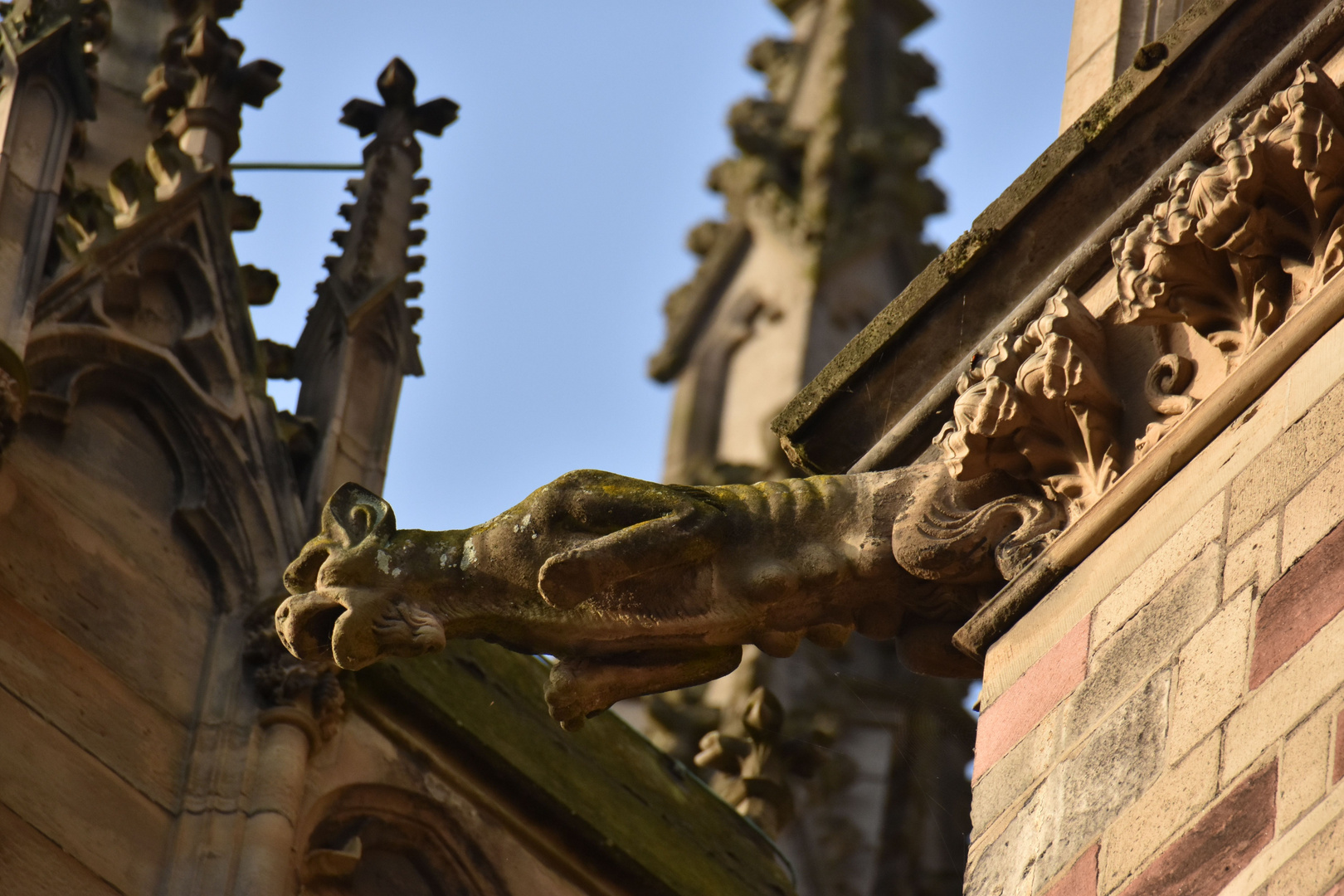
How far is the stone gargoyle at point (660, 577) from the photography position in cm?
527

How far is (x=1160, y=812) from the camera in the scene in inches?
170

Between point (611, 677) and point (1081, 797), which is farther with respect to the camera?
point (611, 677)

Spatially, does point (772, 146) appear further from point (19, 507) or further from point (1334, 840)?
point (1334, 840)

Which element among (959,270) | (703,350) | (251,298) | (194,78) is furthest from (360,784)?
(703,350)

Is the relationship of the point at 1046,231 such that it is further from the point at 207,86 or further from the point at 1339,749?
the point at 207,86

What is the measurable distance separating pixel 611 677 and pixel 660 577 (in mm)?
225

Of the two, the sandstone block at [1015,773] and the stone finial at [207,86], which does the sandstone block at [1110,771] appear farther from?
the stone finial at [207,86]

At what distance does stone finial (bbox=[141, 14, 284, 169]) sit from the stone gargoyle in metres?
5.30

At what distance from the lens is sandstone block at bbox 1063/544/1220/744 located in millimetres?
4531

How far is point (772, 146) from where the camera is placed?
75.6 feet

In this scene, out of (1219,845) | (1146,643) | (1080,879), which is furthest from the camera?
(1146,643)

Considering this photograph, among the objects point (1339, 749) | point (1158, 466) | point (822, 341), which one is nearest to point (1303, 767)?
point (1339, 749)

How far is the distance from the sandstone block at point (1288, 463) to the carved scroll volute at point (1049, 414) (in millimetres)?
456

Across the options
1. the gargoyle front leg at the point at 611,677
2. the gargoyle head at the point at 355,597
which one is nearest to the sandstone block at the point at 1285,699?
the gargoyle front leg at the point at 611,677
